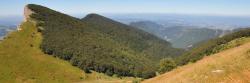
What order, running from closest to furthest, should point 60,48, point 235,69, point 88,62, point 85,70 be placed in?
1. point 235,69
2. point 85,70
3. point 88,62
4. point 60,48

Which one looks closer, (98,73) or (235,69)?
(235,69)

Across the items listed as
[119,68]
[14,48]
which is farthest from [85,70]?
[14,48]

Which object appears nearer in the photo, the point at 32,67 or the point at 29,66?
the point at 32,67

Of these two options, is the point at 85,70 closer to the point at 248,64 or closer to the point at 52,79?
the point at 52,79

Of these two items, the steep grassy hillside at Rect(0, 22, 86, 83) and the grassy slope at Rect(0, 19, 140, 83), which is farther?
the grassy slope at Rect(0, 19, 140, 83)

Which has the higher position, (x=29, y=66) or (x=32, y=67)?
(x=29, y=66)

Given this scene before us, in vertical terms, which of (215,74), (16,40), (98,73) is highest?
(215,74)

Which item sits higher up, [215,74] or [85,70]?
[215,74]

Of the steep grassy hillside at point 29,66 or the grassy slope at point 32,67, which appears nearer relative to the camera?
the steep grassy hillside at point 29,66
